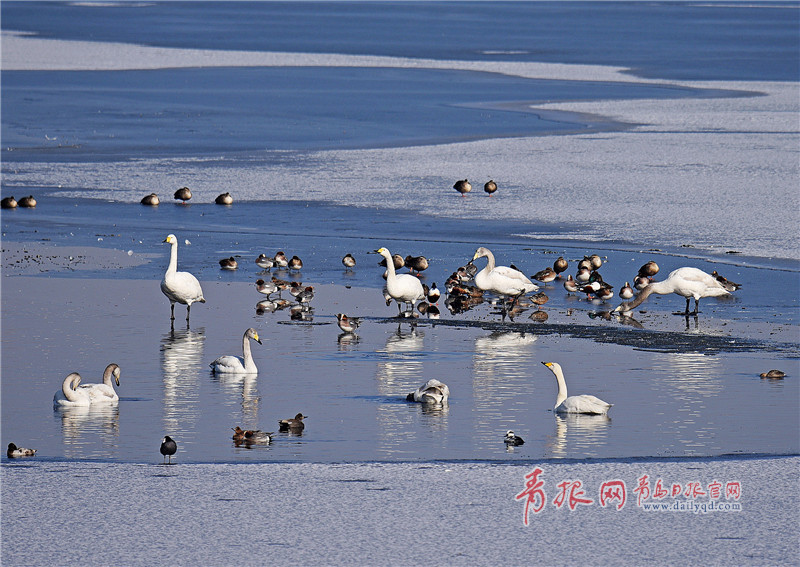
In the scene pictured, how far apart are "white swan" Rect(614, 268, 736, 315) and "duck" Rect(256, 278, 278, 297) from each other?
3.87 metres

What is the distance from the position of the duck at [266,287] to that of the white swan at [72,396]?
15.4ft

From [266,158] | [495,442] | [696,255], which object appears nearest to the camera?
[495,442]

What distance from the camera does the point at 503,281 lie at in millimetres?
13867

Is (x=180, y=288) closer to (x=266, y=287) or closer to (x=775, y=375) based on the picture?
(x=266, y=287)

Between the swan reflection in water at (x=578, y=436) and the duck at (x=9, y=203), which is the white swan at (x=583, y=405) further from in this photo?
the duck at (x=9, y=203)

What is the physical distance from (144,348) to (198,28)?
66759mm

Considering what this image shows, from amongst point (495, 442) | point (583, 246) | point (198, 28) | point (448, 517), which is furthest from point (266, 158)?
point (198, 28)

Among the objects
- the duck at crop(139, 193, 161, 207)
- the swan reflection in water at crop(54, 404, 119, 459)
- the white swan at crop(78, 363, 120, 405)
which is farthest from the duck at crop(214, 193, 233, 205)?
the swan reflection in water at crop(54, 404, 119, 459)

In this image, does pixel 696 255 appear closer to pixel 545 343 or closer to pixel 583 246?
pixel 583 246

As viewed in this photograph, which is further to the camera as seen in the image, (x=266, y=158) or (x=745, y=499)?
(x=266, y=158)

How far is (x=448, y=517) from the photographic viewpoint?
23.8 ft

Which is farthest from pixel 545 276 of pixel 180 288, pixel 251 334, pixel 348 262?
pixel 251 334

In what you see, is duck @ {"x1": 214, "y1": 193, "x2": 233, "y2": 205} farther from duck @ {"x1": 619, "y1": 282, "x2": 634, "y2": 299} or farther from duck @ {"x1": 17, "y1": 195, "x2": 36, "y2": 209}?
duck @ {"x1": 619, "y1": 282, "x2": 634, "y2": 299}

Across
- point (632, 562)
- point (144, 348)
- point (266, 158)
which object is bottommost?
point (632, 562)
